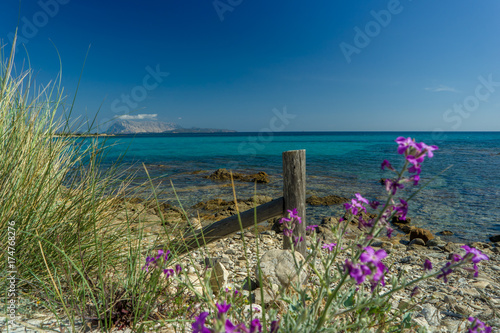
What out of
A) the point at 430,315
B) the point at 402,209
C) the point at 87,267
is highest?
the point at 402,209

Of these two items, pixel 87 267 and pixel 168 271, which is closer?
pixel 168 271

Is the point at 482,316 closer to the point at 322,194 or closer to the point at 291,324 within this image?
the point at 291,324

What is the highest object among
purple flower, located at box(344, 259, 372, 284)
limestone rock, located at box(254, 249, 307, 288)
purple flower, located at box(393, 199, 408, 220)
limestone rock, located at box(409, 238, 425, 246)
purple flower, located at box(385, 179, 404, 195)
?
purple flower, located at box(385, 179, 404, 195)

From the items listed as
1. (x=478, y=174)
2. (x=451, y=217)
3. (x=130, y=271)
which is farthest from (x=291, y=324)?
(x=478, y=174)

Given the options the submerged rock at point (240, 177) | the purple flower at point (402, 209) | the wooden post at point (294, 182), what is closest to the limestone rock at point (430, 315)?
the wooden post at point (294, 182)

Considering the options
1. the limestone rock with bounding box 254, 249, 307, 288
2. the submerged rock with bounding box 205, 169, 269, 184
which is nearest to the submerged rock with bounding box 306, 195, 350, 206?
the submerged rock with bounding box 205, 169, 269, 184

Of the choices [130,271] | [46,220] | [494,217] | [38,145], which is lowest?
[494,217]

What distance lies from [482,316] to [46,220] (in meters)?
4.38

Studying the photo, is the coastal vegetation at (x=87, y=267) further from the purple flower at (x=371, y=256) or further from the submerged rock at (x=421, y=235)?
the submerged rock at (x=421, y=235)

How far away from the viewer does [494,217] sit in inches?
321

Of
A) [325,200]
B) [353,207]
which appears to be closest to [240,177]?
[325,200]

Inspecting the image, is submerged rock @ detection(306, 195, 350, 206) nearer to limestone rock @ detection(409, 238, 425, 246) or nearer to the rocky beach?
the rocky beach

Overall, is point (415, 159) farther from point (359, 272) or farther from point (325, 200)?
point (325, 200)

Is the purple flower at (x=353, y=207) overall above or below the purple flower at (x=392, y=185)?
below
